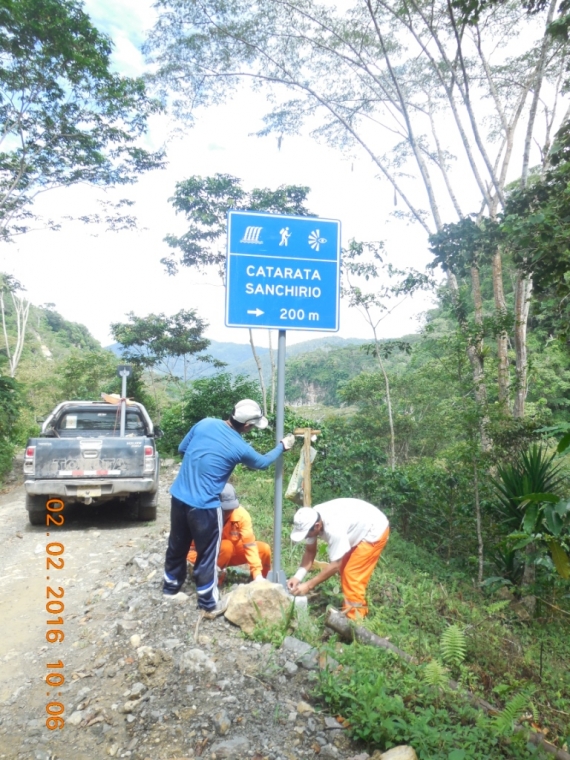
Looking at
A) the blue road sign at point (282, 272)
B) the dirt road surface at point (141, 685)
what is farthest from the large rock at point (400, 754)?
the blue road sign at point (282, 272)

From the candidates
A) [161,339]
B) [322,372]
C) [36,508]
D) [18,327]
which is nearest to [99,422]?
[36,508]

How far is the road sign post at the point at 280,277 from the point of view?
4.05 meters

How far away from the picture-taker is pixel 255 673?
311cm

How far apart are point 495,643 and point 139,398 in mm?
17692

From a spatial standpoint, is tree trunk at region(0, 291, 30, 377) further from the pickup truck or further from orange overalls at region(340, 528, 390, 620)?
orange overalls at region(340, 528, 390, 620)

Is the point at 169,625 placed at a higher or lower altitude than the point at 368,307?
lower

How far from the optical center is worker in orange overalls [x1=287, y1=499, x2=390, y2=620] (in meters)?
3.95

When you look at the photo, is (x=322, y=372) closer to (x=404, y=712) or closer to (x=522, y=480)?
(x=522, y=480)

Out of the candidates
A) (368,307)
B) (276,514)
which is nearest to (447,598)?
(276,514)

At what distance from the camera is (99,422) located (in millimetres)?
8398

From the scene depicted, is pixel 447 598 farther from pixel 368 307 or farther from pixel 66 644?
pixel 368 307

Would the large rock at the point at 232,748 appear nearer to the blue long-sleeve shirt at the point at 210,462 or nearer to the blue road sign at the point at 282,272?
the blue long-sleeve shirt at the point at 210,462

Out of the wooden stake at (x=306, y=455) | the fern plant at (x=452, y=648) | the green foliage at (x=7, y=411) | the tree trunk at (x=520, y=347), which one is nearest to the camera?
the fern plant at (x=452, y=648)

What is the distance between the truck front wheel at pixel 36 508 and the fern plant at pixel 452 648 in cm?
543
